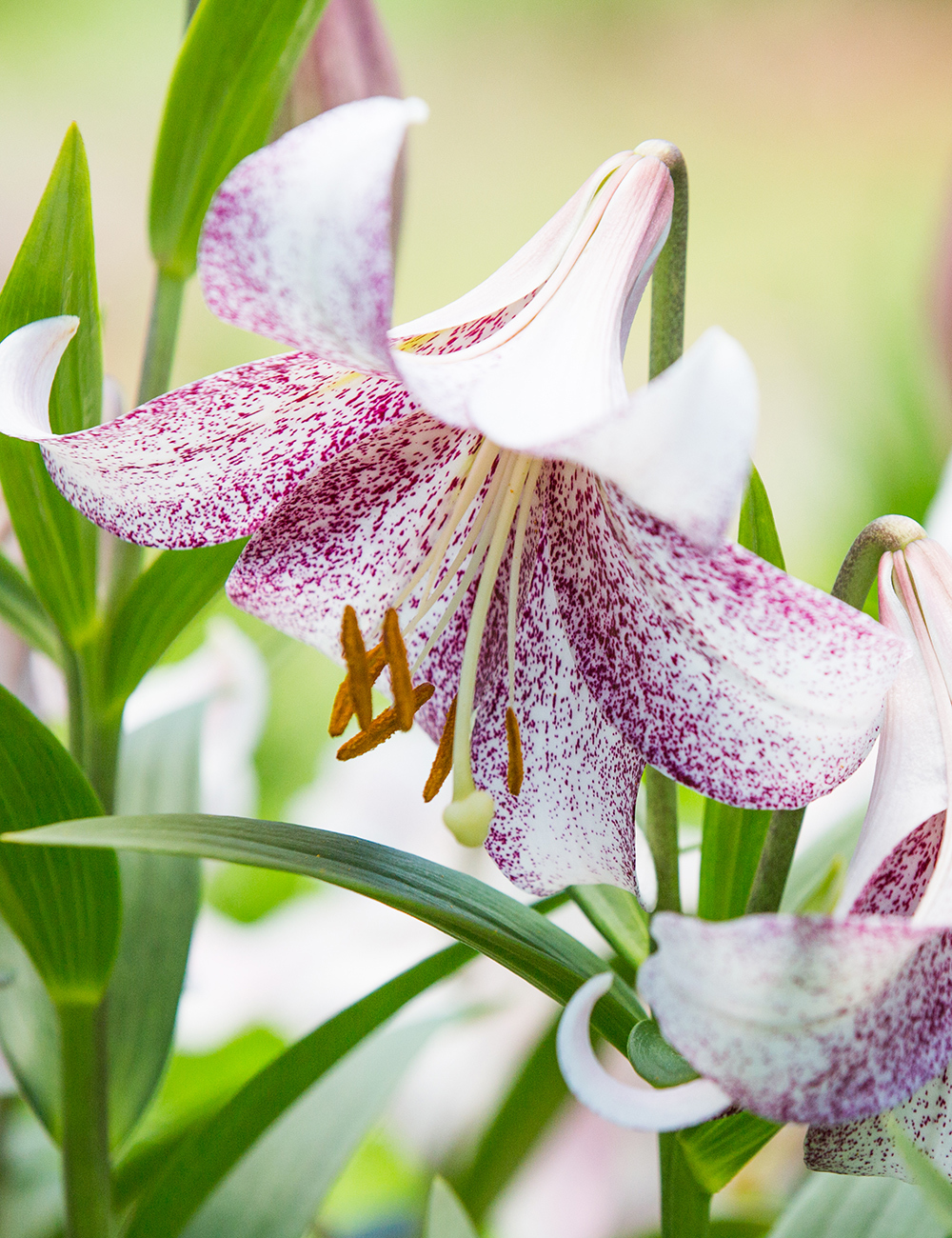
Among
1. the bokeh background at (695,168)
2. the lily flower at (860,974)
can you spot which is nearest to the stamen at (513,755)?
the lily flower at (860,974)

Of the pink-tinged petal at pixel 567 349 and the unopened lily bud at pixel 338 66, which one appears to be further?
the unopened lily bud at pixel 338 66

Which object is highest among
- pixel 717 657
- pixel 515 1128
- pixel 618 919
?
pixel 717 657

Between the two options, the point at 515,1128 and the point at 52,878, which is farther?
the point at 515,1128

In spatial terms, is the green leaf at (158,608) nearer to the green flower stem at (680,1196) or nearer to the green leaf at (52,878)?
the green leaf at (52,878)

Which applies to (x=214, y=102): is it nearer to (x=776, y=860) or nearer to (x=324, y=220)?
(x=324, y=220)

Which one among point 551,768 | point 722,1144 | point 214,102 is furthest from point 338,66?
point 722,1144

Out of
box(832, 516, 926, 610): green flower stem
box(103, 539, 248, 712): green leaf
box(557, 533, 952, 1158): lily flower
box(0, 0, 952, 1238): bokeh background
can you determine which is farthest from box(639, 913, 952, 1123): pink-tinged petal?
box(0, 0, 952, 1238): bokeh background

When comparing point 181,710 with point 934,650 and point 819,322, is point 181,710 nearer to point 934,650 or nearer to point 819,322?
point 934,650

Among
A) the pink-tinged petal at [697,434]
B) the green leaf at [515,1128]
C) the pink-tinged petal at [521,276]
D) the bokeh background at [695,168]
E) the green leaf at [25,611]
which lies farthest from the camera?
the bokeh background at [695,168]
